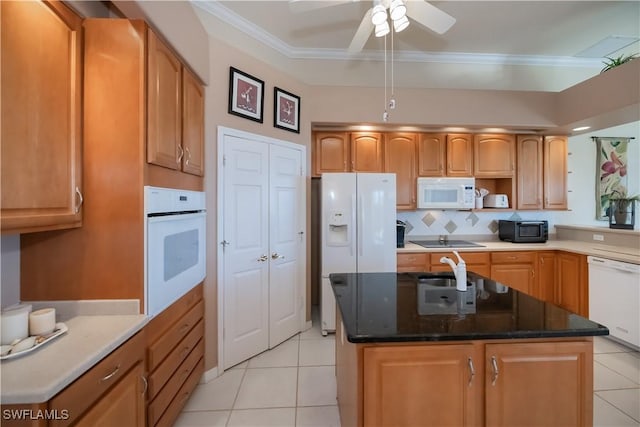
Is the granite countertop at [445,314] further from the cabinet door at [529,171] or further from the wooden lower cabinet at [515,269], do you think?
the cabinet door at [529,171]

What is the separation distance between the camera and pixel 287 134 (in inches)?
113

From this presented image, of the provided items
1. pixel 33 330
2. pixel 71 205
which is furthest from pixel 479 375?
pixel 71 205

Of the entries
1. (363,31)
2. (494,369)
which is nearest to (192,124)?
(363,31)

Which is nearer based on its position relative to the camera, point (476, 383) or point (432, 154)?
point (476, 383)

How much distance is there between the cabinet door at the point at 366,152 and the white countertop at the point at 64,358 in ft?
9.25

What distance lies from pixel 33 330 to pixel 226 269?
1.26 m

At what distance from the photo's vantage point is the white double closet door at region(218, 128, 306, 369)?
2.37 m

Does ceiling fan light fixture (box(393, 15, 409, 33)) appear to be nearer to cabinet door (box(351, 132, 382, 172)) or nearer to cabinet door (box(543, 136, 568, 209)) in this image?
cabinet door (box(351, 132, 382, 172))

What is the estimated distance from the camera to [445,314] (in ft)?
4.34

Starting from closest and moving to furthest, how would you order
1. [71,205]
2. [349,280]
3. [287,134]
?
[71,205] → [349,280] → [287,134]

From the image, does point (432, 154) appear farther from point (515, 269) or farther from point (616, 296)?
point (616, 296)

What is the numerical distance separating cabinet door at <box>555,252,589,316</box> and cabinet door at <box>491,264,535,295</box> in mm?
292

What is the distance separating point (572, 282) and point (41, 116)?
467cm

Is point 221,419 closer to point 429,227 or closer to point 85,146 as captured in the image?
point 85,146
